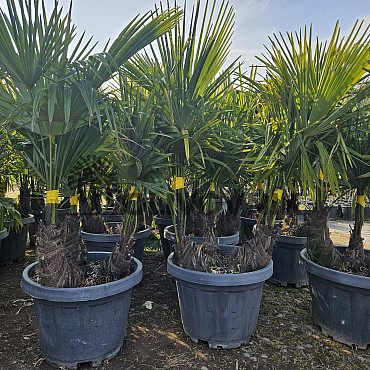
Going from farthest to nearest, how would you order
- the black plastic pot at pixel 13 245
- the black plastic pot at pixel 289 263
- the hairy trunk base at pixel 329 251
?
the black plastic pot at pixel 13 245 < the black plastic pot at pixel 289 263 < the hairy trunk base at pixel 329 251

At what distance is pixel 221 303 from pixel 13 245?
95.3 inches

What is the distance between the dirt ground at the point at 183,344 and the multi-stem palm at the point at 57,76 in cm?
93

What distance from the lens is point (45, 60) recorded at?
1.52 meters

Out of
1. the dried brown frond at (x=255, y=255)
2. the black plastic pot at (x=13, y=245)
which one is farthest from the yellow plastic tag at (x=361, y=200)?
the black plastic pot at (x=13, y=245)

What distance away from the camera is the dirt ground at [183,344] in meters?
1.81

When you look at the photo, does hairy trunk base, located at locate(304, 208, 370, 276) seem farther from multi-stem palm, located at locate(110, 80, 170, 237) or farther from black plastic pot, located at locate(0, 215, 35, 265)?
black plastic pot, located at locate(0, 215, 35, 265)

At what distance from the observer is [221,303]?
192cm

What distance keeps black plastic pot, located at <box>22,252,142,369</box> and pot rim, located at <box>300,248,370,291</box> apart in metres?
1.14

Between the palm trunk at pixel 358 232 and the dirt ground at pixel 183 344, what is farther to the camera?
the palm trunk at pixel 358 232

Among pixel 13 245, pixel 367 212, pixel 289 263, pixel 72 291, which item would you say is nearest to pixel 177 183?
pixel 72 291

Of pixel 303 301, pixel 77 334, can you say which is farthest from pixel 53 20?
pixel 303 301

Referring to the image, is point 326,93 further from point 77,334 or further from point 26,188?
point 26,188

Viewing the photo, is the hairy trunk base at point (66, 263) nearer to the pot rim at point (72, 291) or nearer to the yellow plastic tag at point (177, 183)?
the pot rim at point (72, 291)

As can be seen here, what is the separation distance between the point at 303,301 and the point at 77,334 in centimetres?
177
